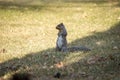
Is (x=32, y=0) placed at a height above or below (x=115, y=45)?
above

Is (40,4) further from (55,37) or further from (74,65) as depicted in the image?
(74,65)

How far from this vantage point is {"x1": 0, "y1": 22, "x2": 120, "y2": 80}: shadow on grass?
420 inches

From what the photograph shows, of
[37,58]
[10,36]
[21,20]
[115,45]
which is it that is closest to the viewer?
[37,58]

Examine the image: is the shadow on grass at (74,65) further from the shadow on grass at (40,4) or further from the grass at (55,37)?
the shadow on grass at (40,4)

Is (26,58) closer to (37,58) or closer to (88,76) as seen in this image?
(37,58)

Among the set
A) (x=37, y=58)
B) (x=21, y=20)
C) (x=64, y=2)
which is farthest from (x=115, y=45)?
(x=64, y=2)

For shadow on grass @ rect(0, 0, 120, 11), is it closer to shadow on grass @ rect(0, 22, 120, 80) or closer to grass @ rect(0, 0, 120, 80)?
grass @ rect(0, 0, 120, 80)

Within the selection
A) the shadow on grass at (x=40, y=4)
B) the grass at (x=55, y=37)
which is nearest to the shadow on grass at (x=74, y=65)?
the grass at (x=55, y=37)

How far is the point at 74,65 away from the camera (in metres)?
11.6

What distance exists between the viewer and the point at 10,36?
1784cm

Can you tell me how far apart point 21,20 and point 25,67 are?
1017 centimetres

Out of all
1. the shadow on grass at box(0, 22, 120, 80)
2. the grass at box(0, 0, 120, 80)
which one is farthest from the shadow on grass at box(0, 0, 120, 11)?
the shadow on grass at box(0, 22, 120, 80)

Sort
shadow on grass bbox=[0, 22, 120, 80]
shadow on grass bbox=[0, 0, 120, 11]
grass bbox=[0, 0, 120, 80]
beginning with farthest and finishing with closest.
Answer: shadow on grass bbox=[0, 0, 120, 11], grass bbox=[0, 0, 120, 80], shadow on grass bbox=[0, 22, 120, 80]

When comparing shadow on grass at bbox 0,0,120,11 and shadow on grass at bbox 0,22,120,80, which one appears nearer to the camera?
shadow on grass at bbox 0,22,120,80
